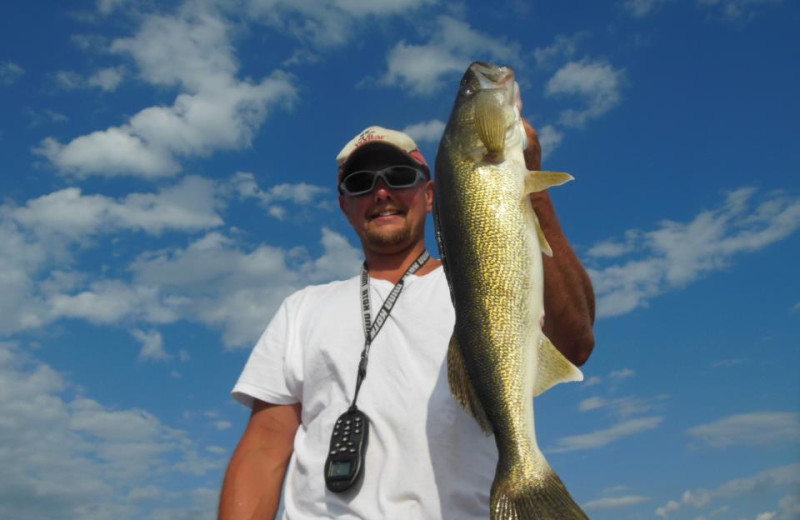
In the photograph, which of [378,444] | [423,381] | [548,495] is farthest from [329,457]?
→ [548,495]

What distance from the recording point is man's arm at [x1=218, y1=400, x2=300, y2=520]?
5145 mm

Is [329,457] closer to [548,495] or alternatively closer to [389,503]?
[389,503]

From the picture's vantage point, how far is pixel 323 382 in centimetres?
504

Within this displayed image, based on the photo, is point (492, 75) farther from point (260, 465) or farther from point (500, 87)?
point (260, 465)

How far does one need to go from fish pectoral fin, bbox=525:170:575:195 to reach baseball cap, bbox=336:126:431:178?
1.91 m

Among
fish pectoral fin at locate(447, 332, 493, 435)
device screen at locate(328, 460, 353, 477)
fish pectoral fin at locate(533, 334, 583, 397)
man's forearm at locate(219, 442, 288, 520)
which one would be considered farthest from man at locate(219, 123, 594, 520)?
fish pectoral fin at locate(447, 332, 493, 435)

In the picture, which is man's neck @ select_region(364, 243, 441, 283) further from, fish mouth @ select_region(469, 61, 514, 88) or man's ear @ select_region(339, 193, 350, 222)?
fish mouth @ select_region(469, 61, 514, 88)

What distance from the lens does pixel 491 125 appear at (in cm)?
407

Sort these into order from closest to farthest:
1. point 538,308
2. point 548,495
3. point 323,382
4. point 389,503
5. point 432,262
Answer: point 548,495
point 538,308
point 389,503
point 323,382
point 432,262

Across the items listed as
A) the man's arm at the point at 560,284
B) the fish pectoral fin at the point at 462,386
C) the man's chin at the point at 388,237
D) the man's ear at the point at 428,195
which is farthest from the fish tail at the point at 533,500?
the man's ear at the point at 428,195

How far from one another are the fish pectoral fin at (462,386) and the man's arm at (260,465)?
1689mm

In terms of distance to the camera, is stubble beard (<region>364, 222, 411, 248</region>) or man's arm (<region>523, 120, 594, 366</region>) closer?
man's arm (<region>523, 120, 594, 366</region>)

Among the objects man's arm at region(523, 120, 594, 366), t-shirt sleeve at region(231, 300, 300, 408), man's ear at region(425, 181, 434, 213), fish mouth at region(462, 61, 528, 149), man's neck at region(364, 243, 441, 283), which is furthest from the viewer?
man's ear at region(425, 181, 434, 213)

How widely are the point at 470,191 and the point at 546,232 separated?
2.19ft
